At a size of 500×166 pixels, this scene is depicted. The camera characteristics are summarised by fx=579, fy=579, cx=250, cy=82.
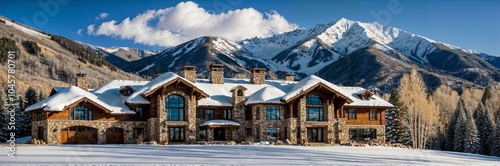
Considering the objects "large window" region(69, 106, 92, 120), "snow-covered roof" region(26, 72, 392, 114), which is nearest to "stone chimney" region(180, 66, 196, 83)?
"snow-covered roof" region(26, 72, 392, 114)

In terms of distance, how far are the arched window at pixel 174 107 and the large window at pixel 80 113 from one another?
5890 mm

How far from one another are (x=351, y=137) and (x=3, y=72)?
86.0 metres

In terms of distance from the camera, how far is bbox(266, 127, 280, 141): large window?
46062 millimetres

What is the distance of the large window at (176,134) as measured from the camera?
4525 cm

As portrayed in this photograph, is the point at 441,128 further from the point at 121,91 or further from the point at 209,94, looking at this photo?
the point at 121,91

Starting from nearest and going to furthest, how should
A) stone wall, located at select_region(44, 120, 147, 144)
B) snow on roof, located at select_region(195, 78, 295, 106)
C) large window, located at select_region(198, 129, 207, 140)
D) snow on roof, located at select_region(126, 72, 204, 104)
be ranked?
1. stone wall, located at select_region(44, 120, 147, 144)
2. snow on roof, located at select_region(126, 72, 204, 104)
3. large window, located at select_region(198, 129, 207, 140)
4. snow on roof, located at select_region(195, 78, 295, 106)

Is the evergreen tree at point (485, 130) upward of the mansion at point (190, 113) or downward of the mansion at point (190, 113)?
downward

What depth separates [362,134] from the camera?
1975 inches

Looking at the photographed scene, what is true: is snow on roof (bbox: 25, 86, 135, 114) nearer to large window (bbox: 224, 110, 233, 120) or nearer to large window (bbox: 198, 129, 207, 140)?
large window (bbox: 198, 129, 207, 140)

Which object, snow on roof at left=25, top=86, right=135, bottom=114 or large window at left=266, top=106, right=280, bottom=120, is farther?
large window at left=266, top=106, right=280, bottom=120

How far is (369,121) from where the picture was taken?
5041 centimetres

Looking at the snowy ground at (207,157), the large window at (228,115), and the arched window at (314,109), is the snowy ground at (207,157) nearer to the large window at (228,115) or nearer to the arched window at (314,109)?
the arched window at (314,109)

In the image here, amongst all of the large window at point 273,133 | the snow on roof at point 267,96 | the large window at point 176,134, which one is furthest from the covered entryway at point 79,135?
the large window at point 273,133

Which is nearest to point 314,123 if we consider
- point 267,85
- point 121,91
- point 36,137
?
point 267,85
